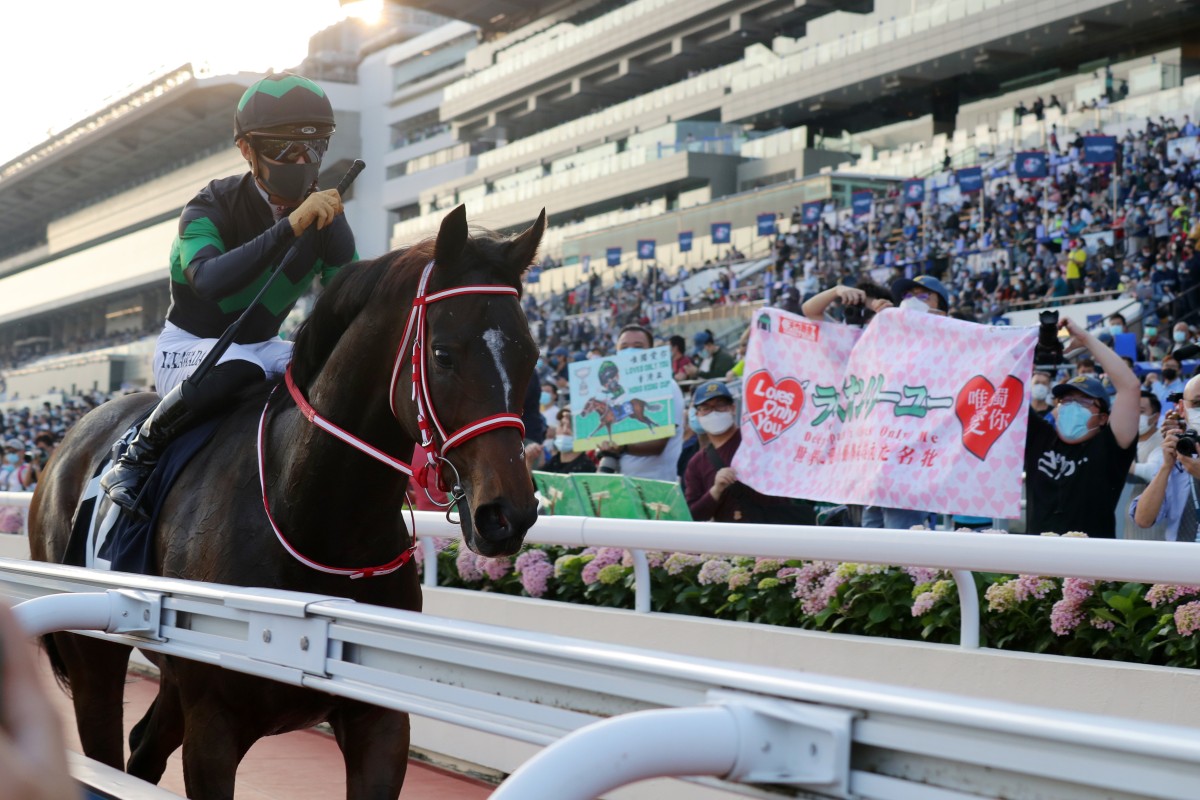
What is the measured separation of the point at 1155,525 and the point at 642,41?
151 ft

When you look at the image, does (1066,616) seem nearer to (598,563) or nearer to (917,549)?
(917,549)

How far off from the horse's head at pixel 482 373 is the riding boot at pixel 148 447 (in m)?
0.84

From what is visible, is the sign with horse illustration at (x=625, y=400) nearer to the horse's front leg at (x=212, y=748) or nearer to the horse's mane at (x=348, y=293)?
the horse's mane at (x=348, y=293)

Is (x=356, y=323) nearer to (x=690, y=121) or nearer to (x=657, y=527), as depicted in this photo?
(x=657, y=527)

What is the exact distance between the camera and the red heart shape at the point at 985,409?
211 inches

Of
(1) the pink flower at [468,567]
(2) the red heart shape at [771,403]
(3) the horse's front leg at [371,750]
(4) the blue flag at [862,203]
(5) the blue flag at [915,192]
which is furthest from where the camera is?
(4) the blue flag at [862,203]

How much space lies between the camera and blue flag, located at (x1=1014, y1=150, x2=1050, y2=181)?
22766 mm

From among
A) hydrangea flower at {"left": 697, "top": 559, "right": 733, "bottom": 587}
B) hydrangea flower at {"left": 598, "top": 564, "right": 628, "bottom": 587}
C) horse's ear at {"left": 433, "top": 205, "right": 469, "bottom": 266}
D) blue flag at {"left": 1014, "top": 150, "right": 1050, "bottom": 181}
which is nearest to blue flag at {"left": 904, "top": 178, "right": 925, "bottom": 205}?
blue flag at {"left": 1014, "top": 150, "right": 1050, "bottom": 181}

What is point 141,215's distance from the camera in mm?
74312

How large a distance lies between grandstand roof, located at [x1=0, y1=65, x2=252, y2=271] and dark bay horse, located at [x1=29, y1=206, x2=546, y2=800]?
198 ft

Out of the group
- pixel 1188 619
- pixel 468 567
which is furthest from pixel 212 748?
pixel 468 567

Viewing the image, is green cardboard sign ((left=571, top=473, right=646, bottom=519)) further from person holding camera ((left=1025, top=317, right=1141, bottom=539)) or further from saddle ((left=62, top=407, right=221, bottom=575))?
saddle ((left=62, top=407, right=221, bottom=575))

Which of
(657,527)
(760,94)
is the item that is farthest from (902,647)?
(760,94)

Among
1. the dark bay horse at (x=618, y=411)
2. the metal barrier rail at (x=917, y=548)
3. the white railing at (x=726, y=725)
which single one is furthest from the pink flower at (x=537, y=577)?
the white railing at (x=726, y=725)
